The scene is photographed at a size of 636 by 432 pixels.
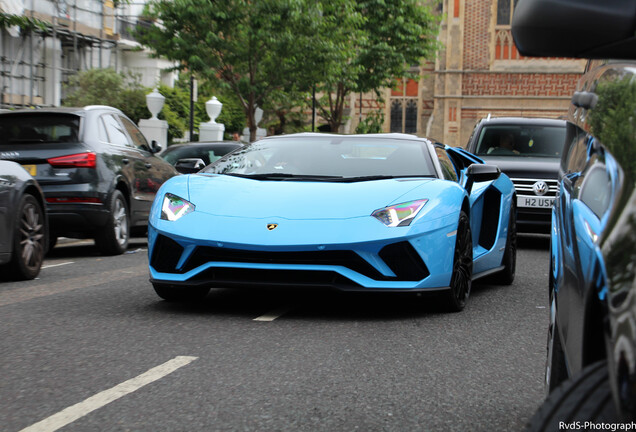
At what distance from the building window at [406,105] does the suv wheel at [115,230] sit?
53.1 meters

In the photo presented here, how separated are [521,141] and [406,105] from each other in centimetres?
5037

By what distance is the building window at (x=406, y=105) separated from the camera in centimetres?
6431

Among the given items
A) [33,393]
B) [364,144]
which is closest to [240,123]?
[364,144]

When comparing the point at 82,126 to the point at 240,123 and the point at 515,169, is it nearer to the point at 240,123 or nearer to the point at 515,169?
the point at 515,169

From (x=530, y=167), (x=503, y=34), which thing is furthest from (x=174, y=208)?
(x=503, y=34)

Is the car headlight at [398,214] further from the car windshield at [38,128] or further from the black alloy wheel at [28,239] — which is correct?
the car windshield at [38,128]

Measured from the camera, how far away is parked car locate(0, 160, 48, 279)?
8.27 m

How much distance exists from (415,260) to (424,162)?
131 cm

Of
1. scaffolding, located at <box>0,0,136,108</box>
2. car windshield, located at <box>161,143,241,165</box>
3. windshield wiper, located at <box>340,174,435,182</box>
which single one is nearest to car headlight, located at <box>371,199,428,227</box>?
windshield wiper, located at <box>340,174,435,182</box>

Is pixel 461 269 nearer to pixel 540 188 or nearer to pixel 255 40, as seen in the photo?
pixel 540 188

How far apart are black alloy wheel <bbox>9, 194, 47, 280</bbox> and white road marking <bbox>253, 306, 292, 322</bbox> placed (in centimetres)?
286

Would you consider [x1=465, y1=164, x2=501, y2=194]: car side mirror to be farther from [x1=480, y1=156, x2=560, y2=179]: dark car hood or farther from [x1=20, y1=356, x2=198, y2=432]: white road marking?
[x1=480, y1=156, x2=560, y2=179]: dark car hood

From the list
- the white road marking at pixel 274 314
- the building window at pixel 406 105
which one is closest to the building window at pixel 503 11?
the building window at pixel 406 105

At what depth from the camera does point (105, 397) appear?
4156 millimetres
